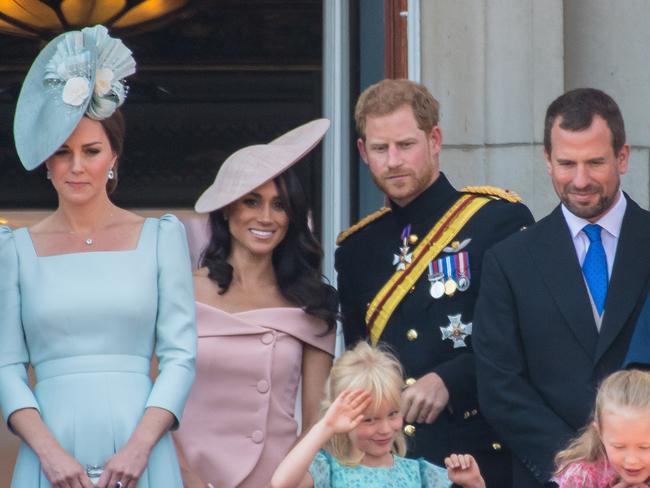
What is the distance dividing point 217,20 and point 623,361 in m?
2.47

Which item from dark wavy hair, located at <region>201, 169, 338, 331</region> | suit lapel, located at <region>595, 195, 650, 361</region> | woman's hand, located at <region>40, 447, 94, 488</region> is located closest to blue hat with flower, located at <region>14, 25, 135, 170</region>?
dark wavy hair, located at <region>201, 169, 338, 331</region>

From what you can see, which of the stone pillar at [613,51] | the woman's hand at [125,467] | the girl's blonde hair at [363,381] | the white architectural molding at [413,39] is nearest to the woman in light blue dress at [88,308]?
the woman's hand at [125,467]

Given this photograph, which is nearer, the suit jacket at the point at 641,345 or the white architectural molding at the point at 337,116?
the suit jacket at the point at 641,345

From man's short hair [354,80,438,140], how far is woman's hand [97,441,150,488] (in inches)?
49.6

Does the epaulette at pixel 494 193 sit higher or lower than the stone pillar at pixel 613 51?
lower

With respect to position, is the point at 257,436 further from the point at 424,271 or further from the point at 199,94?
the point at 199,94

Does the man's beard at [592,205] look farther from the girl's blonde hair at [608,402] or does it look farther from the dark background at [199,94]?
the dark background at [199,94]

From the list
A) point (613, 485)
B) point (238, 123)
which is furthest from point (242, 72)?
point (613, 485)

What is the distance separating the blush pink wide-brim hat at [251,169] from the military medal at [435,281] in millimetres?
496

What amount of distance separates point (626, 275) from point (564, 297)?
0.57ft

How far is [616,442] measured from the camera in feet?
15.0

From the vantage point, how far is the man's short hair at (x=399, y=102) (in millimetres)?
5484

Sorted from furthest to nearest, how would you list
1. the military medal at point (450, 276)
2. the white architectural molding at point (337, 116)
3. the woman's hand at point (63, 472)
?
the white architectural molding at point (337, 116) → the military medal at point (450, 276) → the woman's hand at point (63, 472)

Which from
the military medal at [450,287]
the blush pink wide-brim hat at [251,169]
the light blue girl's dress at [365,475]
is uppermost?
the blush pink wide-brim hat at [251,169]
